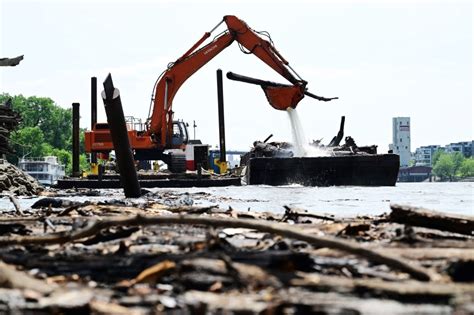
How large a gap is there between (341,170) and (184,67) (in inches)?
463

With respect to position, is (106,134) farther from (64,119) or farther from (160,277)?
(64,119)

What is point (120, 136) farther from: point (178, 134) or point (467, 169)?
point (467, 169)

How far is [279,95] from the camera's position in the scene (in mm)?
37469

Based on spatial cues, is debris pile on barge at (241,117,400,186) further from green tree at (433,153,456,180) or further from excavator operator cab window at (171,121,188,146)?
green tree at (433,153,456,180)

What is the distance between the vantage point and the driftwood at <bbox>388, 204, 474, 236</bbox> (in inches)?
259

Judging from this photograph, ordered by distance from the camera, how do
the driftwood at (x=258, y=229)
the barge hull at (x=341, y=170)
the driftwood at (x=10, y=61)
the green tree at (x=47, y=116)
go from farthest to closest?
the green tree at (x=47, y=116) → the barge hull at (x=341, y=170) → the driftwood at (x=10, y=61) → the driftwood at (x=258, y=229)

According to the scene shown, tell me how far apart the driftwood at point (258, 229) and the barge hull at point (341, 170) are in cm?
3181

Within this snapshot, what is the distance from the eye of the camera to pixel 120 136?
14.2 meters

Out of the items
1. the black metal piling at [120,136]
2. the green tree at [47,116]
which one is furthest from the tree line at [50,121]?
the black metal piling at [120,136]

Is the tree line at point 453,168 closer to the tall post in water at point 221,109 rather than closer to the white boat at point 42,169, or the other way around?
the white boat at point 42,169

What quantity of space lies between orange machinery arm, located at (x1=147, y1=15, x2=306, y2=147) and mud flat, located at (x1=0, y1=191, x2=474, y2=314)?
3462cm

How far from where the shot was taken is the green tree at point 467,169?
596 feet

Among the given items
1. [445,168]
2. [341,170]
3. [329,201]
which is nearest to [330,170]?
[341,170]

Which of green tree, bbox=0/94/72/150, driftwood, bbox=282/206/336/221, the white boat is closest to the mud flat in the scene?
driftwood, bbox=282/206/336/221
